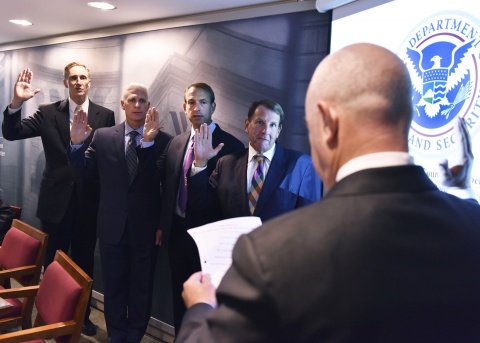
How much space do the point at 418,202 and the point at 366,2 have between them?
2018 millimetres

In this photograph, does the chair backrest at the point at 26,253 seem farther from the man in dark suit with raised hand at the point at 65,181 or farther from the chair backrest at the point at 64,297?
the man in dark suit with raised hand at the point at 65,181

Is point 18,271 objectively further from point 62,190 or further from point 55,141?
point 55,141

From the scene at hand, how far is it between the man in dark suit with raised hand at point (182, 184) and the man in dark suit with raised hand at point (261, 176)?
1.26 ft

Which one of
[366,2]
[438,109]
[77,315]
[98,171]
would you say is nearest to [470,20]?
[438,109]

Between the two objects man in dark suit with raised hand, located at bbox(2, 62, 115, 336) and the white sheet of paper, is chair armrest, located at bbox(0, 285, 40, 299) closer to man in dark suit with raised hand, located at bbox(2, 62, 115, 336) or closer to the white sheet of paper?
man in dark suit with raised hand, located at bbox(2, 62, 115, 336)

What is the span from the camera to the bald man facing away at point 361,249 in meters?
0.70

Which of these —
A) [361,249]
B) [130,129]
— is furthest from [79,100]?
[361,249]

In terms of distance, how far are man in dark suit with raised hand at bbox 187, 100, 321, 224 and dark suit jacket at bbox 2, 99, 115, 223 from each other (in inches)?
62.1

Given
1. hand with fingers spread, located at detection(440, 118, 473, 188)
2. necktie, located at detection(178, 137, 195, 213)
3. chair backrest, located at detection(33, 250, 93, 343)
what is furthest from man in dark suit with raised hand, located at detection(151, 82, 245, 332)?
hand with fingers spread, located at detection(440, 118, 473, 188)

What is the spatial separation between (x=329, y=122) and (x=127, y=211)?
9.02ft

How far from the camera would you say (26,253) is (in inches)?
118

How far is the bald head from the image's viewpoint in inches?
30.8

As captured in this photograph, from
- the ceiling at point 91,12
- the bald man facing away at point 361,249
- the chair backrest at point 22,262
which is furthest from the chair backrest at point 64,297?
the ceiling at point 91,12

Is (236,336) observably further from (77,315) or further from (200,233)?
(77,315)
